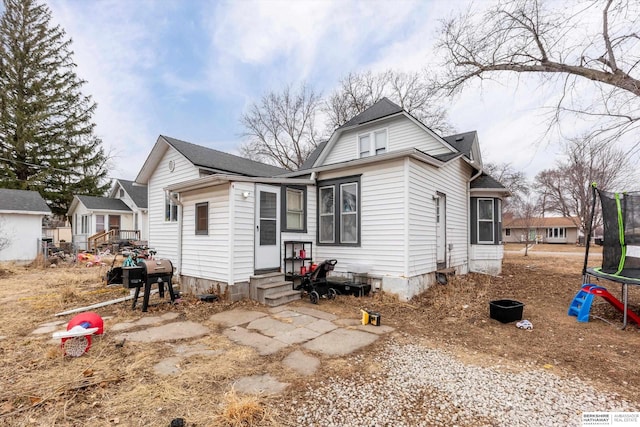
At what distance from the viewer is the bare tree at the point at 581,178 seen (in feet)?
33.1

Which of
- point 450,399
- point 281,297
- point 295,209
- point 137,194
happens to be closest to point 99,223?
point 137,194

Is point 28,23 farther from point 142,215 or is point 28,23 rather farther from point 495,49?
point 495,49

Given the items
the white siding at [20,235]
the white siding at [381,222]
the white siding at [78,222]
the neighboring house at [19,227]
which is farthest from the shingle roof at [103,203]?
the white siding at [381,222]

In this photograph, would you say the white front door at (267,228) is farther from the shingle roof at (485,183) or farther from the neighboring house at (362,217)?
the shingle roof at (485,183)

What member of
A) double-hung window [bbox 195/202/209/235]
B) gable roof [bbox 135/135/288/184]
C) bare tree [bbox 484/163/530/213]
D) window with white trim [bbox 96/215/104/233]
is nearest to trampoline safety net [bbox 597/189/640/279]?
double-hung window [bbox 195/202/209/235]

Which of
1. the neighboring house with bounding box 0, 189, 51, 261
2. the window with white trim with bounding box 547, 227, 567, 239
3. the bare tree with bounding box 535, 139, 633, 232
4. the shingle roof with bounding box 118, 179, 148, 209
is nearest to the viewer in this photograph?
the bare tree with bounding box 535, 139, 633, 232

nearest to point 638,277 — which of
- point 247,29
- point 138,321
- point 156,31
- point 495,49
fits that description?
point 495,49

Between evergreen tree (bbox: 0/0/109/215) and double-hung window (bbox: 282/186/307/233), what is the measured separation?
77.2 ft

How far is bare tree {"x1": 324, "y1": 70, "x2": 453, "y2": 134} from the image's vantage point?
2112 centimetres

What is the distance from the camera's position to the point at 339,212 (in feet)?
26.0

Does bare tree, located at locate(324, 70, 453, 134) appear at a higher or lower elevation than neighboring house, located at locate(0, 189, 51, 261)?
higher

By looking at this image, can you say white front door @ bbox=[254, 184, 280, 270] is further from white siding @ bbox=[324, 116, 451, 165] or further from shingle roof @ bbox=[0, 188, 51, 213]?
shingle roof @ bbox=[0, 188, 51, 213]

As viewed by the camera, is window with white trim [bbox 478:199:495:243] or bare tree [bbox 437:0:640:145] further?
window with white trim [bbox 478:199:495:243]

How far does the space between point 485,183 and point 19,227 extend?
20.4m
